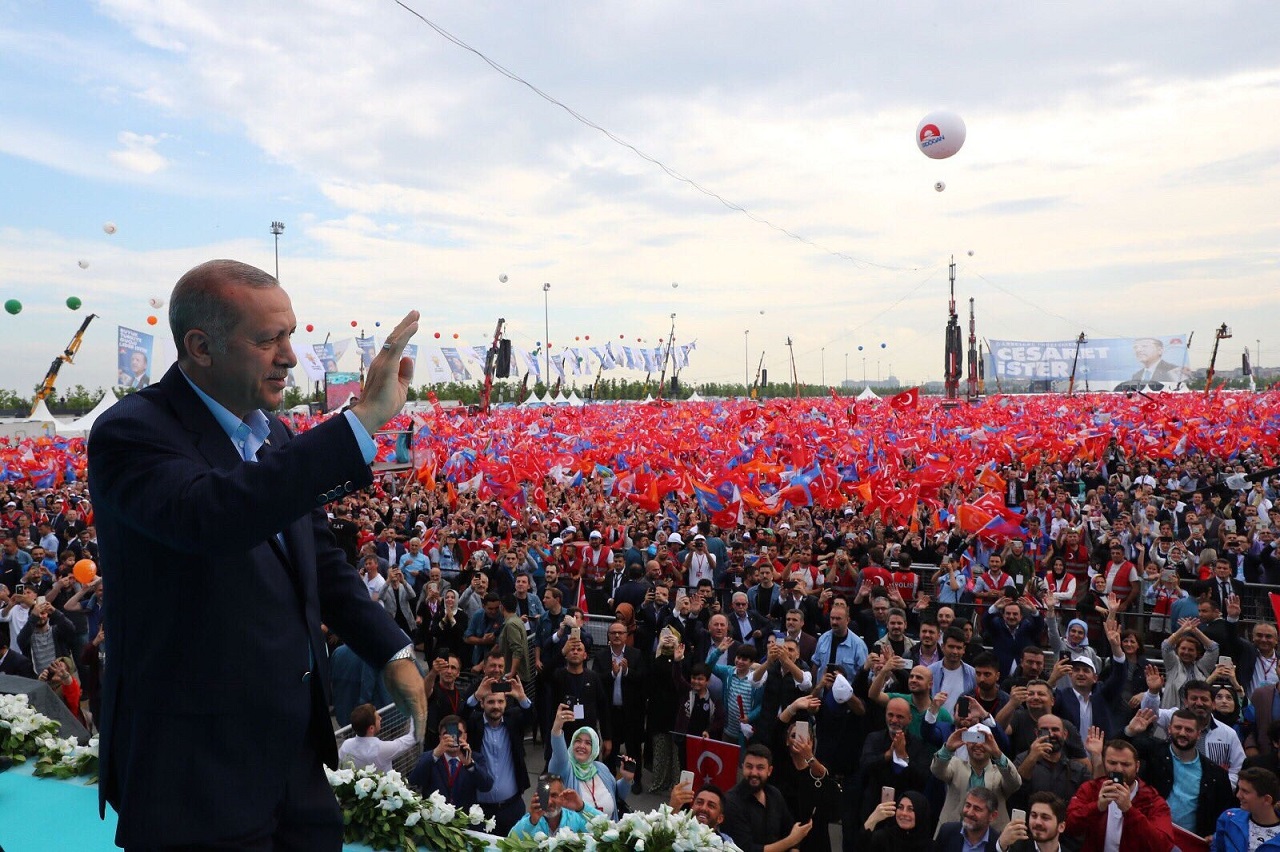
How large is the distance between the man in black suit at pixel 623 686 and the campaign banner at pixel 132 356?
2210 centimetres

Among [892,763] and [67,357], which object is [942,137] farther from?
[67,357]

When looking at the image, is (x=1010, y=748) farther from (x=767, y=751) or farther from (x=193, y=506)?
(x=193, y=506)

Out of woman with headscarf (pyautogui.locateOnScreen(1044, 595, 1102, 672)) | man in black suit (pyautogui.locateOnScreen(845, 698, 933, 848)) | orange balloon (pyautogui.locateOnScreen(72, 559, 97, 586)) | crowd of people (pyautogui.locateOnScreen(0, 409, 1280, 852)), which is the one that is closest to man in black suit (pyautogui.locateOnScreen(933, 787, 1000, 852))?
crowd of people (pyautogui.locateOnScreen(0, 409, 1280, 852))

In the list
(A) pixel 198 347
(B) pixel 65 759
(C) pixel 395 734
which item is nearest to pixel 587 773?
(C) pixel 395 734

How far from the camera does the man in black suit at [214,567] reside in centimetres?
137

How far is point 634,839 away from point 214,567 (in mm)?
2017

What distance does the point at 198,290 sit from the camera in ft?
4.95

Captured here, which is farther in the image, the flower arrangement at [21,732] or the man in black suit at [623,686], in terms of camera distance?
the man in black suit at [623,686]

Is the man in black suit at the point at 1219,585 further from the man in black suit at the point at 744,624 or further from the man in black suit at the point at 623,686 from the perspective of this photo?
the man in black suit at the point at 623,686

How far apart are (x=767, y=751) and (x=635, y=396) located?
88318mm

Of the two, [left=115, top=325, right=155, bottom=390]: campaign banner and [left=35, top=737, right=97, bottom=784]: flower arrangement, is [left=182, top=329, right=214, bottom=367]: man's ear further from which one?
[left=115, top=325, right=155, bottom=390]: campaign banner

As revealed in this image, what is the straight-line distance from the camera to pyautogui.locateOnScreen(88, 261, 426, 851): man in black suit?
1372 mm

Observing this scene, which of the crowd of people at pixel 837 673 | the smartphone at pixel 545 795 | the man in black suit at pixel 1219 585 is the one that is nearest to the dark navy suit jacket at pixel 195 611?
the crowd of people at pixel 837 673

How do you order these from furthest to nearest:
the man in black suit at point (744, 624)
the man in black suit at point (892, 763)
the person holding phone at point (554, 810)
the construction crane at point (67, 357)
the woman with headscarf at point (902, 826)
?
the construction crane at point (67, 357) < the man in black suit at point (744, 624) < the man in black suit at point (892, 763) < the woman with headscarf at point (902, 826) < the person holding phone at point (554, 810)
